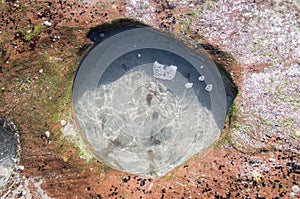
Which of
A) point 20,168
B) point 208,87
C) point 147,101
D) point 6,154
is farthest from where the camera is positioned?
point 147,101

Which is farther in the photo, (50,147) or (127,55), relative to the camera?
(127,55)

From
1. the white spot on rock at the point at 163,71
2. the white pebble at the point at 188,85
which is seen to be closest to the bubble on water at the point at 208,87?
the white pebble at the point at 188,85

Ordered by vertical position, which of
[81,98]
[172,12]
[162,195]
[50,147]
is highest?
[172,12]

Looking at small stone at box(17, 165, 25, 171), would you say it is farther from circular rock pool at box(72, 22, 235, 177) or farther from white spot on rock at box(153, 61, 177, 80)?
white spot on rock at box(153, 61, 177, 80)

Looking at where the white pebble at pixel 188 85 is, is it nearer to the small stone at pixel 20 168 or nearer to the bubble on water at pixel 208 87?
the bubble on water at pixel 208 87

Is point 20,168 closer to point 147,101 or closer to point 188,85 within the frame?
point 147,101

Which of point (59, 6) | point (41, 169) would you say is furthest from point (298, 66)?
point (41, 169)

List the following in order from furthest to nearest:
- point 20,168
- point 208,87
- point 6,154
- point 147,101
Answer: point 147,101
point 208,87
point 6,154
point 20,168

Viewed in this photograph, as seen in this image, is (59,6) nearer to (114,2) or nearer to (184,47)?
(114,2)

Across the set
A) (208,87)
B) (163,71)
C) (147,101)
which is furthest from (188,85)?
(147,101)

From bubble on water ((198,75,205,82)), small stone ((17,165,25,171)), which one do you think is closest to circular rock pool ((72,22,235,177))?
bubble on water ((198,75,205,82))

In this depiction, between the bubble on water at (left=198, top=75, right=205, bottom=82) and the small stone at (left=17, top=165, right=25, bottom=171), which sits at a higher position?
the bubble on water at (left=198, top=75, right=205, bottom=82)
